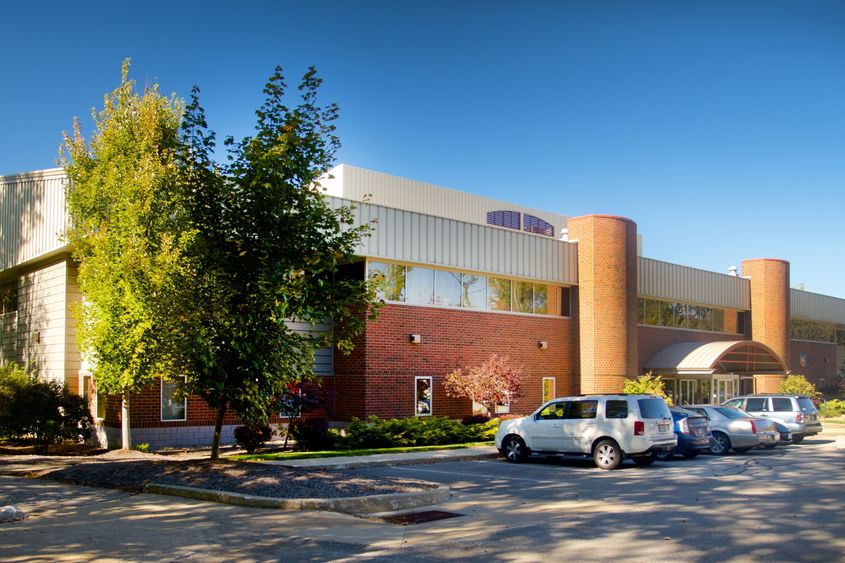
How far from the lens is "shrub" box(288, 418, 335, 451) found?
22000 mm

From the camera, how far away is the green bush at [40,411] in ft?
74.1

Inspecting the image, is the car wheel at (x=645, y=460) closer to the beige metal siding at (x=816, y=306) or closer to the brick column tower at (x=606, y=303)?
the brick column tower at (x=606, y=303)

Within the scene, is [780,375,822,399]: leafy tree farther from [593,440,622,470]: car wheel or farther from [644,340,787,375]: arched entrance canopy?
[593,440,622,470]: car wheel

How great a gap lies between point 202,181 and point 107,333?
22.1 feet

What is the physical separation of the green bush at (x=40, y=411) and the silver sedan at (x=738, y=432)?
703 inches

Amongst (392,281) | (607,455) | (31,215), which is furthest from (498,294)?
(31,215)

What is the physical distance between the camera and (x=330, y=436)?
72.7ft

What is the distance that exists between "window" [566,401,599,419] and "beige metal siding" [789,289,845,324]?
32.6m

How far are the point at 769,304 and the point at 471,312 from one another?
22.0 meters

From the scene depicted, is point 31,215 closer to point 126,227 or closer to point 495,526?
point 126,227

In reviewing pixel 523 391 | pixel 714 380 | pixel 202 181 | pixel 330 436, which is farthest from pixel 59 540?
pixel 714 380

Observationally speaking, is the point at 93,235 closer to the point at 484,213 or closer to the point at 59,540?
the point at 59,540

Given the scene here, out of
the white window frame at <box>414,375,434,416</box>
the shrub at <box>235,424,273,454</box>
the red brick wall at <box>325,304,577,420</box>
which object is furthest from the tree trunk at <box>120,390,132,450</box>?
the white window frame at <box>414,375,434,416</box>

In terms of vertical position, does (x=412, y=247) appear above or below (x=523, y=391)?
above
